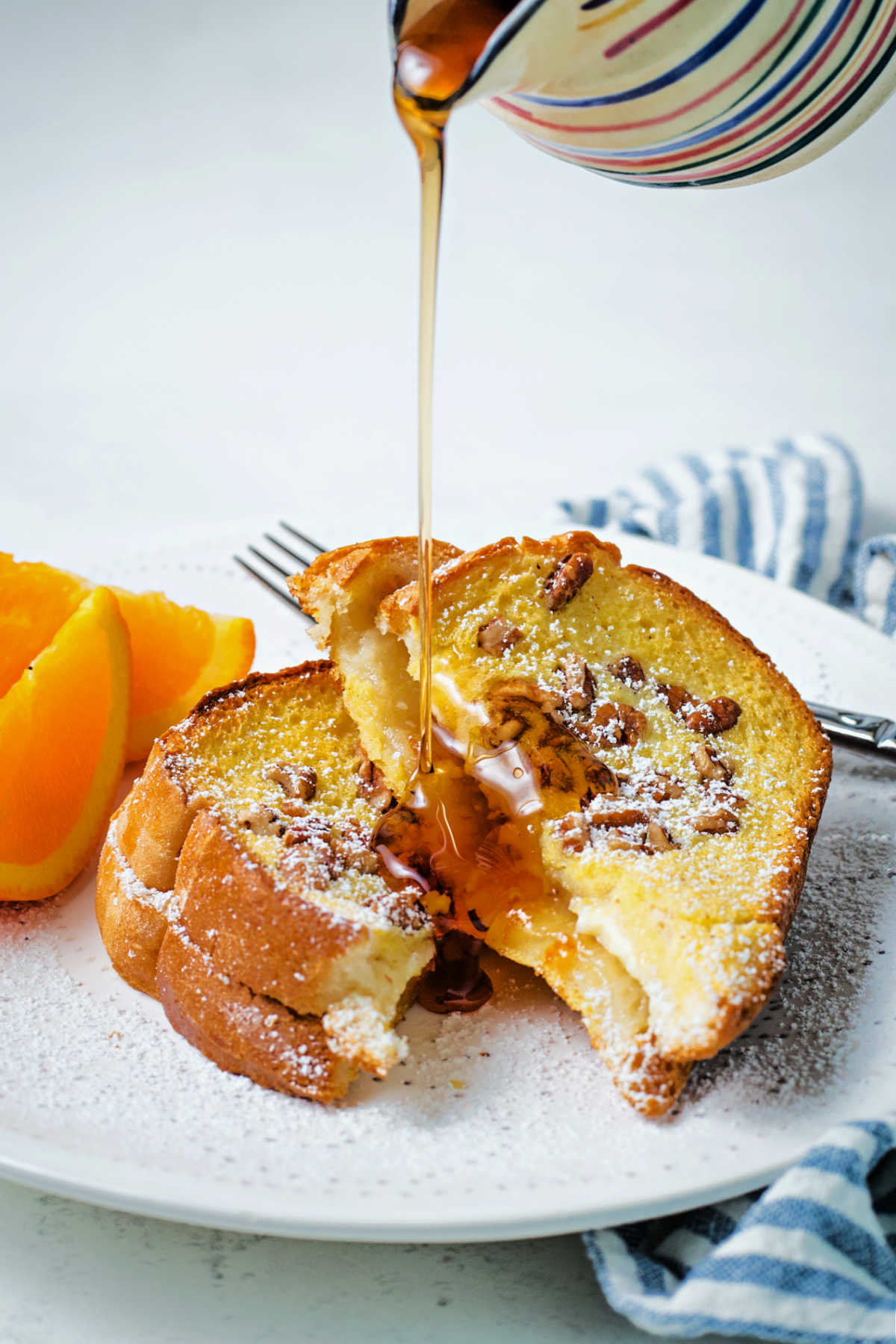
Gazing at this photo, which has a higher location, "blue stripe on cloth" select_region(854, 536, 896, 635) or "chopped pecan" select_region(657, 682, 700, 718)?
"chopped pecan" select_region(657, 682, 700, 718)

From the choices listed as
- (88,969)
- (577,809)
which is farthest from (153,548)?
(577,809)

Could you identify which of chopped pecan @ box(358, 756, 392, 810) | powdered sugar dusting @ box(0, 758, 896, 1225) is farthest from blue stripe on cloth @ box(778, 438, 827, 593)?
chopped pecan @ box(358, 756, 392, 810)

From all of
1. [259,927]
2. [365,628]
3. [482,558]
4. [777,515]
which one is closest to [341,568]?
[365,628]

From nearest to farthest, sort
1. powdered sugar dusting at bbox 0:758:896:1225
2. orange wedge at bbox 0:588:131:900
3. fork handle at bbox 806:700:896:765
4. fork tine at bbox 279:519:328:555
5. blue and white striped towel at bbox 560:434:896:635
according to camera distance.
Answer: powdered sugar dusting at bbox 0:758:896:1225 < orange wedge at bbox 0:588:131:900 < fork handle at bbox 806:700:896:765 < fork tine at bbox 279:519:328:555 < blue and white striped towel at bbox 560:434:896:635

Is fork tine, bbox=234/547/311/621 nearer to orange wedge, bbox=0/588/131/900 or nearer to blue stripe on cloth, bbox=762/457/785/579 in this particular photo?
orange wedge, bbox=0/588/131/900

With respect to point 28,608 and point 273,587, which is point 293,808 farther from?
point 273,587

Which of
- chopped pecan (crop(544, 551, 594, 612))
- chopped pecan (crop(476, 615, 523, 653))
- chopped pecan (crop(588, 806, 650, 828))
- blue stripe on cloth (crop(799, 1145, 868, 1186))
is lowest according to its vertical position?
blue stripe on cloth (crop(799, 1145, 868, 1186))

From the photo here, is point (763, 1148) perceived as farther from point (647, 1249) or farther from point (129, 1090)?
point (129, 1090)
